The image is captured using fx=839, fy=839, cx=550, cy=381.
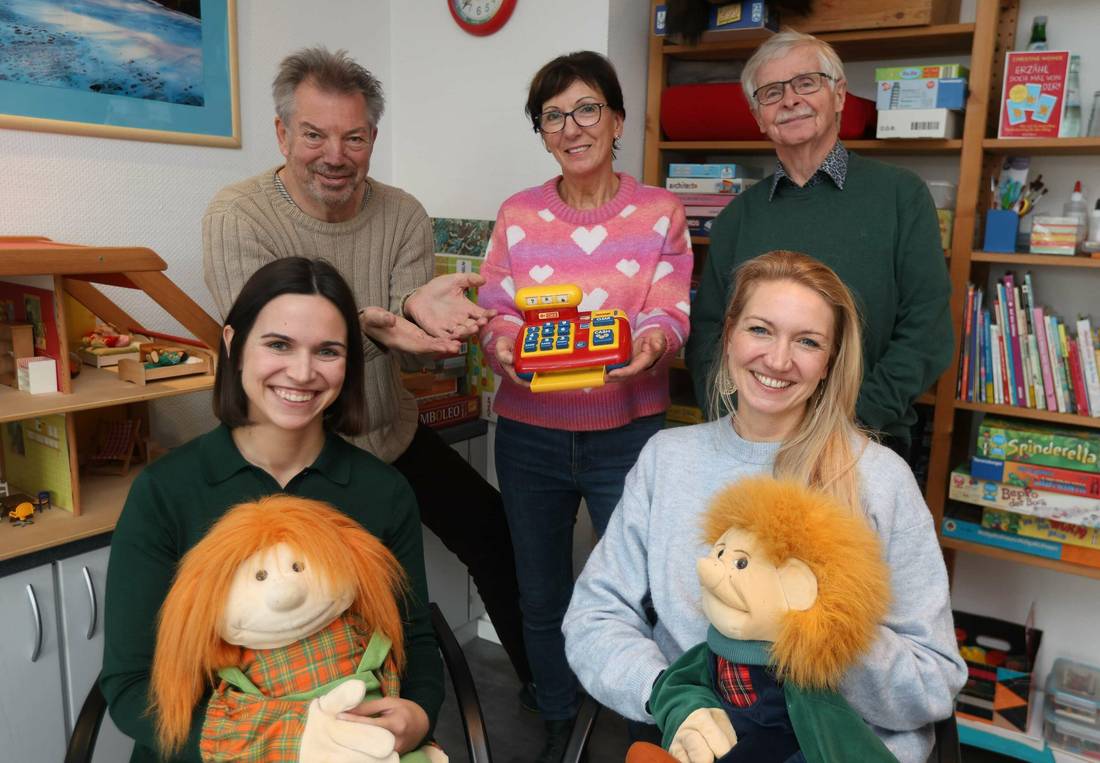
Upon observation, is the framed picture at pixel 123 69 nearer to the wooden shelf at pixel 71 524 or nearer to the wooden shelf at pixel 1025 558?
the wooden shelf at pixel 71 524

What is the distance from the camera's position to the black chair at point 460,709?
1.30 m

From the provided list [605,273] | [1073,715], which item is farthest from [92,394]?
[1073,715]

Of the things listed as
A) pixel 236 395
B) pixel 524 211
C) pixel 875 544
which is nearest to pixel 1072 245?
pixel 524 211

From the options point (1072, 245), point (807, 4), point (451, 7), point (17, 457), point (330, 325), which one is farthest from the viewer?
point (451, 7)

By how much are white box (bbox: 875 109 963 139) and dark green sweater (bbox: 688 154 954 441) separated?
1.72ft

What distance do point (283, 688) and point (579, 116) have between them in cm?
132

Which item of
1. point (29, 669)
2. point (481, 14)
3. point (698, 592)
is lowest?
point (29, 669)

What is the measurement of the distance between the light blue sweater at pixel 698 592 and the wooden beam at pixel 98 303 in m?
1.40

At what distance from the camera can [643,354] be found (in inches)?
68.3

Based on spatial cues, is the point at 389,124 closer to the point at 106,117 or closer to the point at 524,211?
the point at 106,117

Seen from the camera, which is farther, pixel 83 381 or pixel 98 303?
pixel 98 303

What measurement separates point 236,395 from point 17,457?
2.88 feet

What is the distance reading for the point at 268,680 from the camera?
46.4 inches

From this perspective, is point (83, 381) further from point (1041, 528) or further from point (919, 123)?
point (1041, 528)
